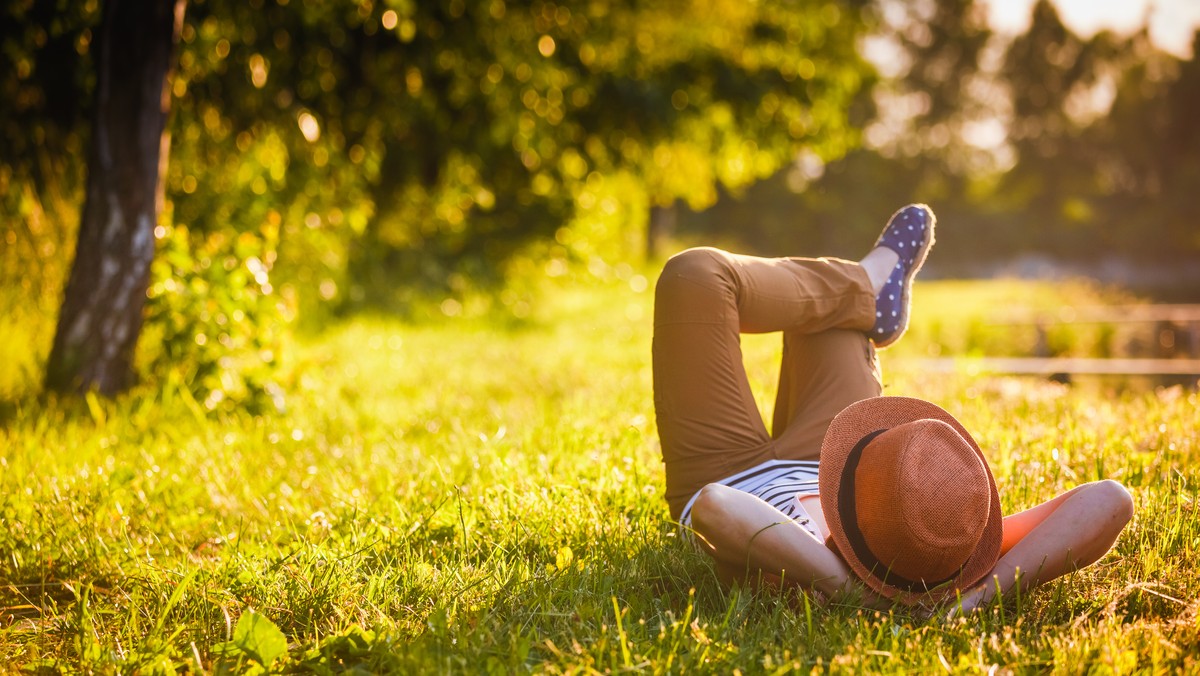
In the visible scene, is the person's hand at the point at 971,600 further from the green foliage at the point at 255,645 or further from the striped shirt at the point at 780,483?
the green foliage at the point at 255,645

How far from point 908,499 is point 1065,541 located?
514mm

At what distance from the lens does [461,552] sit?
2854 millimetres

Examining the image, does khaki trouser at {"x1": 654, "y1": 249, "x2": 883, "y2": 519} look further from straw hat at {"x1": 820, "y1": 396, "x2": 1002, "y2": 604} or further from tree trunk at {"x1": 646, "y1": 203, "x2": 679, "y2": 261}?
tree trunk at {"x1": 646, "y1": 203, "x2": 679, "y2": 261}

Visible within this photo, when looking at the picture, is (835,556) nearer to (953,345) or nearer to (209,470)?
(209,470)

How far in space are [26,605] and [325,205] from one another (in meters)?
6.31

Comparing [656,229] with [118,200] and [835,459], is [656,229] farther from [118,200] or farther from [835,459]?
[835,459]

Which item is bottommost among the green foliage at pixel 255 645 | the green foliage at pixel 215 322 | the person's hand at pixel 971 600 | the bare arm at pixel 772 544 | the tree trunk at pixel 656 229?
the green foliage at pixel 255 645

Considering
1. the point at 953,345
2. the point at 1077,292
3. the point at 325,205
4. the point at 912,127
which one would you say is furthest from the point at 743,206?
the point at 325,205

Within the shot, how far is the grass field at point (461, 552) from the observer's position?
2164 mm

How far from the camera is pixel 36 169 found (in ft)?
20.6

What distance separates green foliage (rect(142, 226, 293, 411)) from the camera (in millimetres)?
5023

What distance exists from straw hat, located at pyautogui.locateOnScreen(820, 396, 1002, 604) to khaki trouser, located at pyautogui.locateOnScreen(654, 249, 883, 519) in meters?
0.53

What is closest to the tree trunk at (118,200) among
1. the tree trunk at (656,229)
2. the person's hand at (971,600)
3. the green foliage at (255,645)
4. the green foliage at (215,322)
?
the green foliage at (215,322)

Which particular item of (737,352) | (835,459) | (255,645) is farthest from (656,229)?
(255,645)
